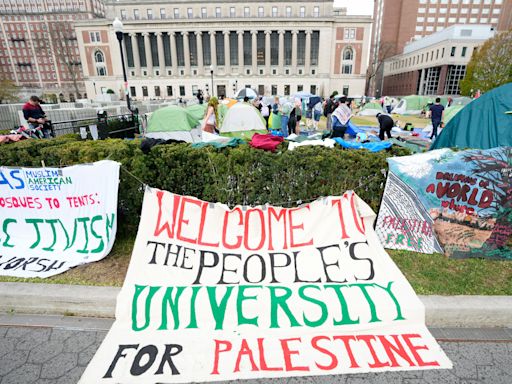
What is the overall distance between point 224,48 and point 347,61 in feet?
103

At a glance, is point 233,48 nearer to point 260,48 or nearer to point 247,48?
point 247,48

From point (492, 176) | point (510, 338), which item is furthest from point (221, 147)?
point (510, 338)

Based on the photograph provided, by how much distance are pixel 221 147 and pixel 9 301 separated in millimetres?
3178

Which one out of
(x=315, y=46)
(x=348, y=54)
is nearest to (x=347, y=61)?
(x=348, y=54)

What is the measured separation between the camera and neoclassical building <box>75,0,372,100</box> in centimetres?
7275

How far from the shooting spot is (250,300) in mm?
3123

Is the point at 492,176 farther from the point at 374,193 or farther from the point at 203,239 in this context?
the point at 203,239

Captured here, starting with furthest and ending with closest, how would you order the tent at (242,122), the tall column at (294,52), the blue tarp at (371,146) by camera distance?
the tall column at (294,52), the tent at (242,122), the blue tarp at (371,146)

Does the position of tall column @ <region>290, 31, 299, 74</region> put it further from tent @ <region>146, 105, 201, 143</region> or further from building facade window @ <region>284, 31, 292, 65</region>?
tent @ <region>146, 105, 201, 143</region>

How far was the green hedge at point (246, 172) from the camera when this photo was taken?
4281 mm

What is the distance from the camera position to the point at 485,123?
5.25 m

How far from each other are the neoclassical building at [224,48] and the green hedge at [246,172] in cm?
7519

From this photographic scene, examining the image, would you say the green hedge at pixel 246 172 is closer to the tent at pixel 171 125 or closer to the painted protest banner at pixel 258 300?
the painted protest banner at pixel 258 300

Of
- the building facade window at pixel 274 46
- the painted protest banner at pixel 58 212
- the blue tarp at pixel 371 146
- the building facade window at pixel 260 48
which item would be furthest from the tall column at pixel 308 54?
the painted protest banner at pixel 58 212
